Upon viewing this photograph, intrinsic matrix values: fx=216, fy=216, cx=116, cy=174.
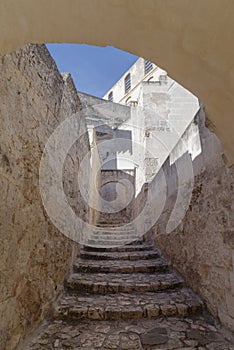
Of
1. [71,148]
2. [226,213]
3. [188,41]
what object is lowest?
[226,213]

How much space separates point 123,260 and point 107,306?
1474mm

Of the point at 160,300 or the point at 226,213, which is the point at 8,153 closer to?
the point at 226,213

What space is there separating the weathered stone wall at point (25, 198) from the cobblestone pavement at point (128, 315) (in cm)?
23

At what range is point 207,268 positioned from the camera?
204cm

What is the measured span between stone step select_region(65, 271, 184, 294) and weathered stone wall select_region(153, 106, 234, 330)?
0.22 metres

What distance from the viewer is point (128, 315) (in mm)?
2025

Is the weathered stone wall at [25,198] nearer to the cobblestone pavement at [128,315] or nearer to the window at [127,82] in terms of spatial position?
the cobblestone pavement at [128,315]

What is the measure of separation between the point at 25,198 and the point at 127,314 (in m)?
1.44

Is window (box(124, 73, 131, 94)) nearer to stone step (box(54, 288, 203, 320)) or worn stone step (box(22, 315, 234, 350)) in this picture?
stone step (box(54, 288, 203, 320))

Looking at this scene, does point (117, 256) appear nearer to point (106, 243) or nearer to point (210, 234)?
point (106, 243)

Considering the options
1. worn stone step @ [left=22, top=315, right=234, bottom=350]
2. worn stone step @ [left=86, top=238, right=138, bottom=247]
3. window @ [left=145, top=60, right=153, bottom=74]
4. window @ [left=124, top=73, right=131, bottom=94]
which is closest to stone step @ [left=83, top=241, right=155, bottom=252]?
worn stone step @ [left=86, top=238, right=138, bottom=247]

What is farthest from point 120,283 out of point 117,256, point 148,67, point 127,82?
point 127,82

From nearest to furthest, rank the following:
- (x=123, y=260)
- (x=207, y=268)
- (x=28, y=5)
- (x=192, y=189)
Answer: (x=28, y=5), (x=207, y=268), (x=192, y=189), (x=123, y=260)

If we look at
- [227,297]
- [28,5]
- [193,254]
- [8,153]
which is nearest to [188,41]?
[28,5]
